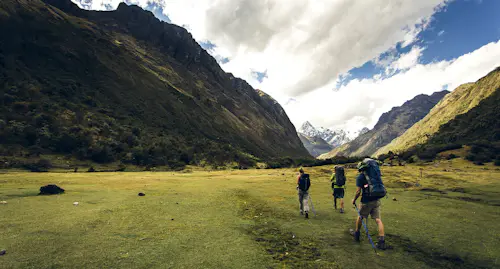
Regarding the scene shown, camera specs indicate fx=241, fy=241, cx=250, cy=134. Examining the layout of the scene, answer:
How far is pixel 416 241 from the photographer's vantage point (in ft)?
31.4

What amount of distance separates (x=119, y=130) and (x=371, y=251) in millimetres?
73772

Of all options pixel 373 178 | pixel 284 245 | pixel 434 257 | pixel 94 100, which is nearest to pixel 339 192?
pixel 373 178

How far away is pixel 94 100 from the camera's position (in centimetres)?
8019

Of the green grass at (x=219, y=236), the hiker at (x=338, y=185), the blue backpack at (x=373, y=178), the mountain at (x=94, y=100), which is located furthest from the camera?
the mountain at (x=94, y=100)

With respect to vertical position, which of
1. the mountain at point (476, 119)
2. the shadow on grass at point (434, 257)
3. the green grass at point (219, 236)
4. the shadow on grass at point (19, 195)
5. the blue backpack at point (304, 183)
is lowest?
the shadow on grass at point (434, 257)

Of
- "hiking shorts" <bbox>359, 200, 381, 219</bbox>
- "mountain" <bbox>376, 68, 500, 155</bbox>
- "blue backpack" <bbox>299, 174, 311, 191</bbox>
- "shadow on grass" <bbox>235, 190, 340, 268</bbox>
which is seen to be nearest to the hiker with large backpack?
"hiking shorts" <bbox>359, 200, 381, 219</bbox>

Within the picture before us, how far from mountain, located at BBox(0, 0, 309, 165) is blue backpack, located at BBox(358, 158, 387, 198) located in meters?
55.0

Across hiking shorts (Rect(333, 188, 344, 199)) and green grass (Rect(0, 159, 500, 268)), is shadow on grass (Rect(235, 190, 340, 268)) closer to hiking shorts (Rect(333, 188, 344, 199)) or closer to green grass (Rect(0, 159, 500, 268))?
green grass (Rect(0, 159, 500, 268))

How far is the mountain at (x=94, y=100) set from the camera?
53.7 metres

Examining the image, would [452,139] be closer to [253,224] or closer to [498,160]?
[498,160]

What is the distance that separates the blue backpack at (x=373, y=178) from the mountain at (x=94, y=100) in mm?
55039

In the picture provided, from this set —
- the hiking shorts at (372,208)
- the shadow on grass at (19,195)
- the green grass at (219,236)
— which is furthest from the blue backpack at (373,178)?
the shadow on grass at (19,195)

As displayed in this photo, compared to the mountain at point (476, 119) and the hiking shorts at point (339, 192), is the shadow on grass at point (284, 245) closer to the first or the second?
the hiking shorts at point (339, 192)

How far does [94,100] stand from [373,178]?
91341mm
